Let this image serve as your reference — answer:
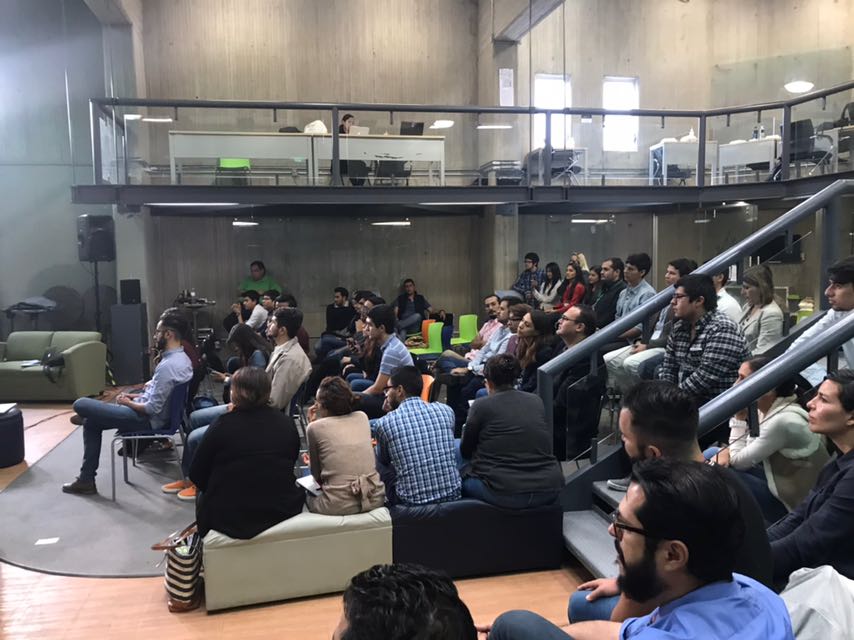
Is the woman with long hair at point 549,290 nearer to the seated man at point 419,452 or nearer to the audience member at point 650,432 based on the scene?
the seated man at point 419,452

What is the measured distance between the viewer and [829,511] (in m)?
2.23

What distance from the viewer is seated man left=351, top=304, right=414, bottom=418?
5.21m

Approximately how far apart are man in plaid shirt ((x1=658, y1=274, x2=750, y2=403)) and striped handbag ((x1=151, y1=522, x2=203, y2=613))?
2.71 metres

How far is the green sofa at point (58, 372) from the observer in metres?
8.08

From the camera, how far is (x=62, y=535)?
4324mm

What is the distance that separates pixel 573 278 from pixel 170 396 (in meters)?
5.09

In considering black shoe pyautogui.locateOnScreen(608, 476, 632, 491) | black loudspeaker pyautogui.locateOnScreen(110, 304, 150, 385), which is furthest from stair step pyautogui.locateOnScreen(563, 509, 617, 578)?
black loudspeaker pyautogui.locateOnScreen(110, 304, 150, 385)

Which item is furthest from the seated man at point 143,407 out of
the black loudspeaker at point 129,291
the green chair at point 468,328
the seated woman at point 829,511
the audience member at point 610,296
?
the black loudspeaker at point 129,291

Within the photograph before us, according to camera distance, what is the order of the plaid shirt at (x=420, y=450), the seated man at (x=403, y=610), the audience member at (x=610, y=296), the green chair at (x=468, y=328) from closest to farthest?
the seated man at (x=403, y=610)
the plaid shirt at (x=420, y=450)
the audience member at (x=610, y=296)
the green chair at (x=468, y=328)

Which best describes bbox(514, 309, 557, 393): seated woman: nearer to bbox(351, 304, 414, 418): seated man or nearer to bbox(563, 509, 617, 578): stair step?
bbox(351, 304, 414, 418): seated man

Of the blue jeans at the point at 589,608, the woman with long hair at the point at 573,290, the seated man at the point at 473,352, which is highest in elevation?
the woman with long hair at the point at 573,290

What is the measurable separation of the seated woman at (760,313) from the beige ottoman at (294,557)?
2601 mm

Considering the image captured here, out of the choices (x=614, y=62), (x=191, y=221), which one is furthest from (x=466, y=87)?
(x=191, y=221)

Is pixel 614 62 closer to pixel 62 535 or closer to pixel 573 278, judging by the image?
pixel 573 278
